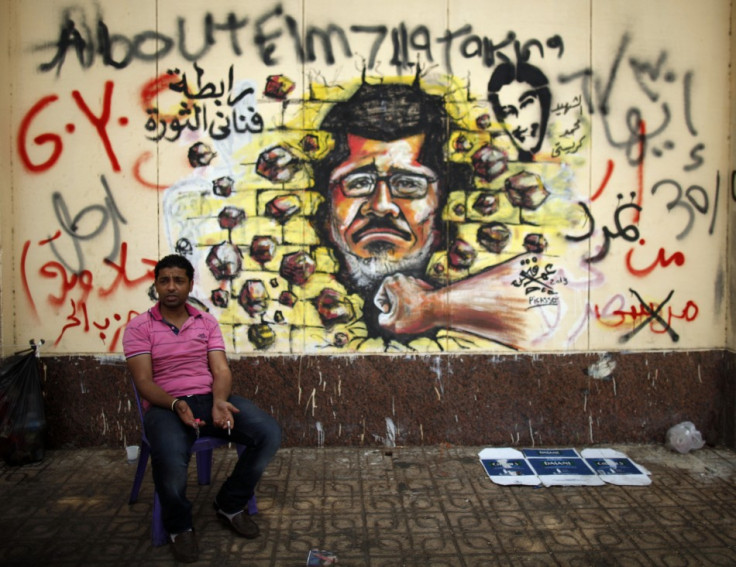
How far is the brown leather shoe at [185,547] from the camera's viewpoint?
10.1 feet

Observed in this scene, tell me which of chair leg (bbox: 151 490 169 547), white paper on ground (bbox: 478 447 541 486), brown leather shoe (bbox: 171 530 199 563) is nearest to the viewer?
brown leather shoe (bbox: 171 530 199 563)

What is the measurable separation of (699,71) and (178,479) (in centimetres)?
456

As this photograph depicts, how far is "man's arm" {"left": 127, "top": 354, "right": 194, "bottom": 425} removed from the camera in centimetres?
330

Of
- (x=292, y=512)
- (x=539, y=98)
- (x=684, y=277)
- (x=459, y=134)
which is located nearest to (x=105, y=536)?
(x=292, y=512)

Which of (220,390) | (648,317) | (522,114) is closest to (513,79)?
(522,114)

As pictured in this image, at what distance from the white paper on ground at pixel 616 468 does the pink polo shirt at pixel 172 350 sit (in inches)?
105

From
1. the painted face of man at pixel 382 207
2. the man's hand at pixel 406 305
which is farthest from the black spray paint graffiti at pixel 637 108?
the man's hand at pixel 406 305

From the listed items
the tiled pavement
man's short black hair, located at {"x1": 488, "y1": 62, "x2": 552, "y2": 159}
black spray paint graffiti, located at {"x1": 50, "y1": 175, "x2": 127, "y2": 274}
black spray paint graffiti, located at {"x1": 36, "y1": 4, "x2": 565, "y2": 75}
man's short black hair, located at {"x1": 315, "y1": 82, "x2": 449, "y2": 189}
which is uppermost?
black spray paint graffiti, located at {"x1": 36, "y1": 4, "x2": 565, "y2": 75}

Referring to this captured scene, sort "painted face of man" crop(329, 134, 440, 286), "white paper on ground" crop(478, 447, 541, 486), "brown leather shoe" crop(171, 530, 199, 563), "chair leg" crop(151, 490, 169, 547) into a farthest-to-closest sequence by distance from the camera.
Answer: "painted face of man" crop(329, 134, 440, 286), "white paper on ground" crop(478, 447, 541, 486), "chair leg" crop(151, 490, 169, 547), "brown leather shoe" crop(171, 530, 199, 563)

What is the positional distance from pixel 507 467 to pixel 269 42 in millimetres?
3451

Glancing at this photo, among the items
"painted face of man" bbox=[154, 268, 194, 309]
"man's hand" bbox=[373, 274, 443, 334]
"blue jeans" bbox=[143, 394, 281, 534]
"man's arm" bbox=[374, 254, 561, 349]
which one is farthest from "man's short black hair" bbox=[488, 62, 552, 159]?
"blue jeans" bbox=[143, 394, 281, 534]

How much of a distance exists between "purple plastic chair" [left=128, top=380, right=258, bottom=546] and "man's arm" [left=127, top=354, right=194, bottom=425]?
160mm

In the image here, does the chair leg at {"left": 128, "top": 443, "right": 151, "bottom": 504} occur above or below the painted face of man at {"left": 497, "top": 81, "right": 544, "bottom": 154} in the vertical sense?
below

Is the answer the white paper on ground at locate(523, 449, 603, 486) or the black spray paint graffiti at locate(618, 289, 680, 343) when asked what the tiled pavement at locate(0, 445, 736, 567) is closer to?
the white paper on ground at locate(523, 449, 603, 486)
